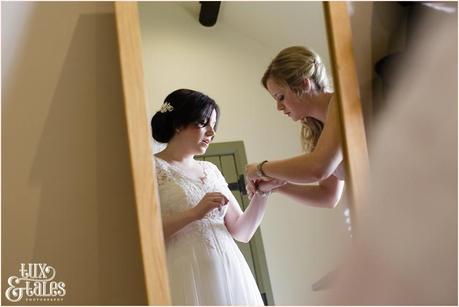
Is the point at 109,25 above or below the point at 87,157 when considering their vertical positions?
above

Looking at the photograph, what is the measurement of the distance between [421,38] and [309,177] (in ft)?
1.10

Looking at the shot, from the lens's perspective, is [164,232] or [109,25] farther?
[109,25]

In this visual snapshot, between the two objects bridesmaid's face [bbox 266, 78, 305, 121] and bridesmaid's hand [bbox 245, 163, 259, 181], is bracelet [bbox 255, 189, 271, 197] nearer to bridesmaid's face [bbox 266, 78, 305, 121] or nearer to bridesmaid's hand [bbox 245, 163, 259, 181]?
bridesmaid's hand [bbox 245, 163, 259, 181]

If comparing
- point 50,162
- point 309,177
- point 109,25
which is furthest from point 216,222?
point 109,25

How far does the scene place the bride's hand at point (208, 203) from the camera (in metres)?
0.93

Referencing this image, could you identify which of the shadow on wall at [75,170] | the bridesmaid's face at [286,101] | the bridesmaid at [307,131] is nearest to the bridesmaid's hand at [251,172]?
the bridesmaid at [307,131]

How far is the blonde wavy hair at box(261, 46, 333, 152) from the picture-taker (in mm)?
955

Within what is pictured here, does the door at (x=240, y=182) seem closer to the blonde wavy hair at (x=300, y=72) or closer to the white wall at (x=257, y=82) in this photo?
the white wall at (x=257, y=82)

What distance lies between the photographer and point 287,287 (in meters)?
0.89

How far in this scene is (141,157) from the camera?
35.0 inches

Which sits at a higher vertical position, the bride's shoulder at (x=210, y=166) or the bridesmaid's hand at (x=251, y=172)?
the bride's shoulder at (x=210, y=166)

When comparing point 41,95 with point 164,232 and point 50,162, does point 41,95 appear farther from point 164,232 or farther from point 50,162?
point 164,232

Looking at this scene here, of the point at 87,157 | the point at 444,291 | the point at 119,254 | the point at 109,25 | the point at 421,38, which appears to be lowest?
the point at 444,291

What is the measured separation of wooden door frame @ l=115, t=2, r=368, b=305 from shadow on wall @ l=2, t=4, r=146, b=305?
0.28 feet
